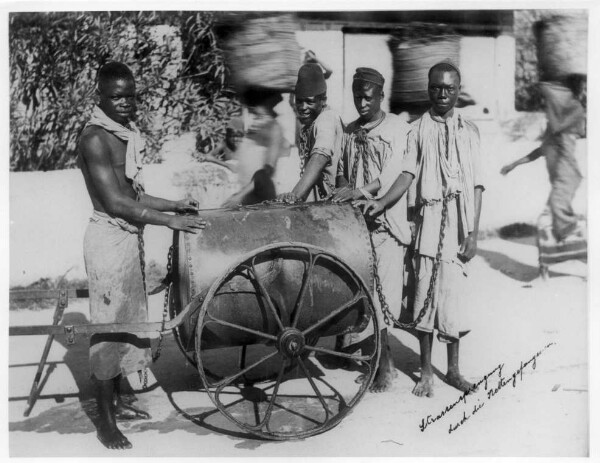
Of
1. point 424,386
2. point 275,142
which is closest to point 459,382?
point 424,386

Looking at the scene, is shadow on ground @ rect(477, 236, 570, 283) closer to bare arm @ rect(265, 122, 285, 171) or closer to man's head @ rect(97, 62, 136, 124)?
bare arm @ rect(265, 122, 285, 171)

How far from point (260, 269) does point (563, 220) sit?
2813 mm

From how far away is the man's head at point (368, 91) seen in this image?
491 cm

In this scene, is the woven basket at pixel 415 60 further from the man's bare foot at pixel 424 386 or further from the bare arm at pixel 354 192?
the man's bare foot at pixel 424 386

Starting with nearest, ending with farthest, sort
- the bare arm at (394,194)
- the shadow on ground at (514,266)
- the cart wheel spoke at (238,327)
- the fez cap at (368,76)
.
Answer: the cart wheel spoke at (238,327) → the bare arm at (394,194) → the fez cap at (368,76) → the shadow on ground at (514,266)

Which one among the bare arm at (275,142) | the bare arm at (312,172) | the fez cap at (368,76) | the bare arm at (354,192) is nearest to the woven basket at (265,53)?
the bare arm at (275,142)

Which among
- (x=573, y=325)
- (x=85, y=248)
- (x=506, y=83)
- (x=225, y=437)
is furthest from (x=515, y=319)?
(x=85, y=248)

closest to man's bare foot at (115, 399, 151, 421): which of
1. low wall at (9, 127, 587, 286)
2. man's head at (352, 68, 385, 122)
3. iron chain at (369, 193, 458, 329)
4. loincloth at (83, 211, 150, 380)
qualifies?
loincloth at (83, 211, 150, 380)

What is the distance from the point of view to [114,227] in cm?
432

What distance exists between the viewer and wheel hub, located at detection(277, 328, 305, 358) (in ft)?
13.5

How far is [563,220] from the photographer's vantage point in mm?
5680

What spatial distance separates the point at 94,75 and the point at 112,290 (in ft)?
9.49

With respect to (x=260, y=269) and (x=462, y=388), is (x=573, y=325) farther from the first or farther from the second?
(x=260, y=269)

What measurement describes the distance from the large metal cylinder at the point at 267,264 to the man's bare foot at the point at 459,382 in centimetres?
100
